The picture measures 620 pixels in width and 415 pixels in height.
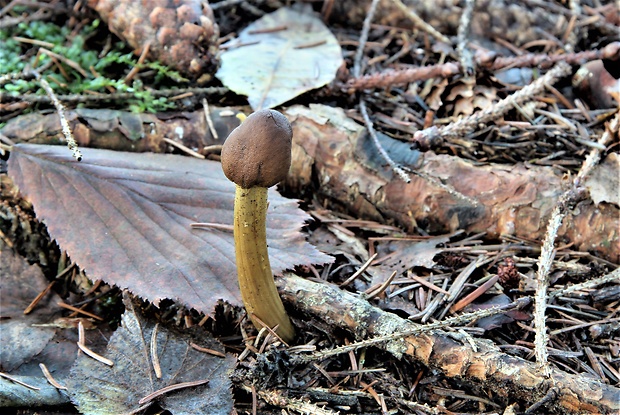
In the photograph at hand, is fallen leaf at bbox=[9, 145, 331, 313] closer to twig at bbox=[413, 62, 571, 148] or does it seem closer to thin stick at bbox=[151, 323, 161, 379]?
thin stick at bbox=[151, 323, 161, 379]

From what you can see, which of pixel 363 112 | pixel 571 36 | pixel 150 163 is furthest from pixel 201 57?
pixel 571 36

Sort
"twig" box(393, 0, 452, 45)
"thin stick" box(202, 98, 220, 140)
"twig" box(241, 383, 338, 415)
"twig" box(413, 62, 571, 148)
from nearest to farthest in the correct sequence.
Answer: "twig" box(241, 383, 338, 415) < "twig" box(413, 62, 571, 148) < "thin stick" box(202, 98, 220, 140) < "twig" box(393, 0, 452, 45)

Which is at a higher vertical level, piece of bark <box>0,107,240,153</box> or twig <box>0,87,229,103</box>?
twig <box>0,87,229,103</box>

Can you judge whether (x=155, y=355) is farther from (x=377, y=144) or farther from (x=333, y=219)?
(x=377, y=144)

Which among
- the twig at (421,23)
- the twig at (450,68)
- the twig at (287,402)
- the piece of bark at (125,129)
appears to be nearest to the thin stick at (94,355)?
the twig at (287,402)

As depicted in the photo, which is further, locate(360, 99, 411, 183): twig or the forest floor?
locate(360, 99, 411, 183): twig

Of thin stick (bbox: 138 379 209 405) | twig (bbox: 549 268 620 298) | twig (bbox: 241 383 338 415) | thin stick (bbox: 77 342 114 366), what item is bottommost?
twig (bbox: 241 383 338 415)

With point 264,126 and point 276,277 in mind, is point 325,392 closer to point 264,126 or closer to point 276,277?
point 276,277

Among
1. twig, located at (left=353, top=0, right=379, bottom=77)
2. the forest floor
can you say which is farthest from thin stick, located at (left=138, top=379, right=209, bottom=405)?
twig, located at (left=353, top=0, right=379, bottom=77)
